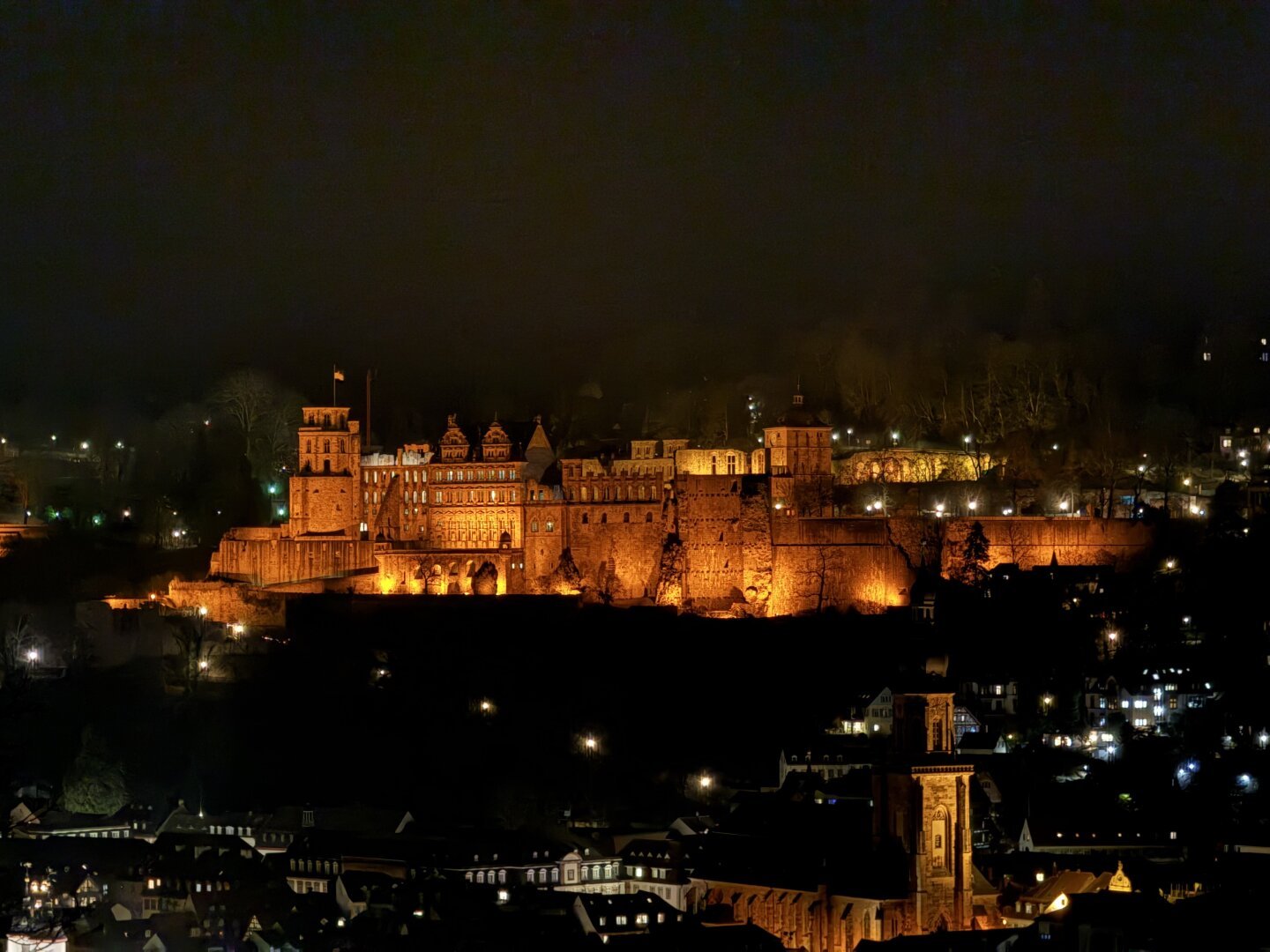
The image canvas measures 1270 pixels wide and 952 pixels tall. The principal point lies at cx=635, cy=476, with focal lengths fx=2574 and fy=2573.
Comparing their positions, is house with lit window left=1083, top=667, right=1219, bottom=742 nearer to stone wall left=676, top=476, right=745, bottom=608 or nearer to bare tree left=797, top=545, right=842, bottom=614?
bare tree left=797, top=545, right=842, bottom=614

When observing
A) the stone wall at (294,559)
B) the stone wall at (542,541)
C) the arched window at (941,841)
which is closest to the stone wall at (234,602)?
the stone wall at (294,559)

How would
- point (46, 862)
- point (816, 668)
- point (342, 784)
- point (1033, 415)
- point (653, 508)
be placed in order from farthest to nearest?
point (1033, 415) → point (653, 508) → point (816, 668) → point (342, 784) → point (46, 862)

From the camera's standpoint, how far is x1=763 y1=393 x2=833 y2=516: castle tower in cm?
7644

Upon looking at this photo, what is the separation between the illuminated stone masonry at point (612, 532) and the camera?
75.5 meters

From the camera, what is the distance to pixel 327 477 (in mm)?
80688

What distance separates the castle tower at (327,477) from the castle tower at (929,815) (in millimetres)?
37587

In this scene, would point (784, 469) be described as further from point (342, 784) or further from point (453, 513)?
point (342, 784)

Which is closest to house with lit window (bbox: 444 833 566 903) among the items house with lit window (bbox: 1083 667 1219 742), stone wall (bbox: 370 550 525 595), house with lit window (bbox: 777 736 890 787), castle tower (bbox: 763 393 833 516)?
house with lit window (bbox: 777 736 890 787)

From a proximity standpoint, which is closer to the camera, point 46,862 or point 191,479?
point 46,862

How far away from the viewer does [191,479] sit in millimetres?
90250

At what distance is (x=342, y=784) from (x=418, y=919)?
1855cm

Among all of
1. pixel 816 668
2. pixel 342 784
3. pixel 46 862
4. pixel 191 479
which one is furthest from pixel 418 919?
pixel 191 479

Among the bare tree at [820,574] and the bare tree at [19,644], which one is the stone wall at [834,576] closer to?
the bare tree at [820,574]

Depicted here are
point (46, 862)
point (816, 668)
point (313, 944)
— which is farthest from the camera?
point (816, 668)
